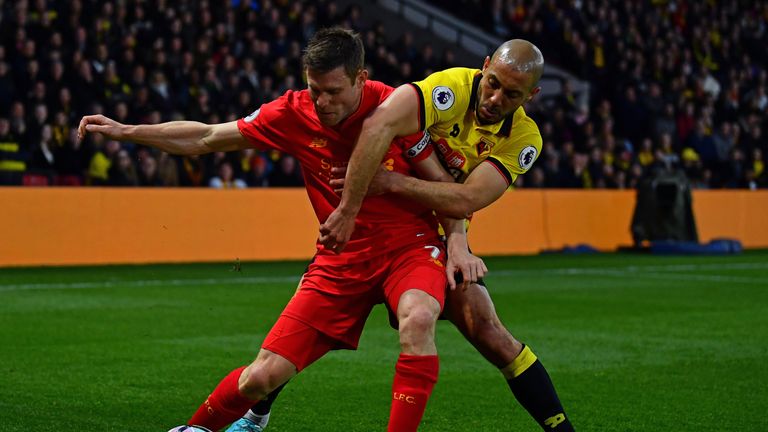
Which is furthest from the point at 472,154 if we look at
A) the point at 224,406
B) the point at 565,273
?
the point at 565,273

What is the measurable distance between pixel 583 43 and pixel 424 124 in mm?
24508

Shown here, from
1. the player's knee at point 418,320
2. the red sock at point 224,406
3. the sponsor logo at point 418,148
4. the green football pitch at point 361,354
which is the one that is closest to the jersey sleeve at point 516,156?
the sponsor logo at point 418,148

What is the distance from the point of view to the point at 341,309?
5.17 metres

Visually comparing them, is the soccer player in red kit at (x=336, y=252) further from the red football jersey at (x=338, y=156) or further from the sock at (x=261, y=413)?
the sock at (x=261, y=413)

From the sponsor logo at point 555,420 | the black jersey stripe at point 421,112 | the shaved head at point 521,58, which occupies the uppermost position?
the shaved head at point 521,58

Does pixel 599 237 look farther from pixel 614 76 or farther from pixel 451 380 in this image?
pixel 451 380

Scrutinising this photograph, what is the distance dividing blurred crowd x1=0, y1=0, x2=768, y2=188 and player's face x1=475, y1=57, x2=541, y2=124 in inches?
211

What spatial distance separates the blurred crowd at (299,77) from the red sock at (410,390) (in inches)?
222

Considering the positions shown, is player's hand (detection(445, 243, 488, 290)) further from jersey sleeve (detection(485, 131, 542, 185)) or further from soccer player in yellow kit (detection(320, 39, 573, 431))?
jersey sleeve (detection(485, 131, 542, 185))

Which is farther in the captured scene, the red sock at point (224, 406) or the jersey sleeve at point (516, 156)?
the jersey sleeve at point (516, 156)

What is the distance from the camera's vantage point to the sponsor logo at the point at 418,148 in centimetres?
522

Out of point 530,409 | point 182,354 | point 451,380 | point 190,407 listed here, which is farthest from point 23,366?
point 530,409

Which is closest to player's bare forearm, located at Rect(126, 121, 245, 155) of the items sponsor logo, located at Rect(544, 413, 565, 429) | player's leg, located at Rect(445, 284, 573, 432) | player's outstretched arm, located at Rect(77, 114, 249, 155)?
player's outstretched arm, located at Rect(77, 114, 249, 155)

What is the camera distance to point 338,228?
4.96 m
